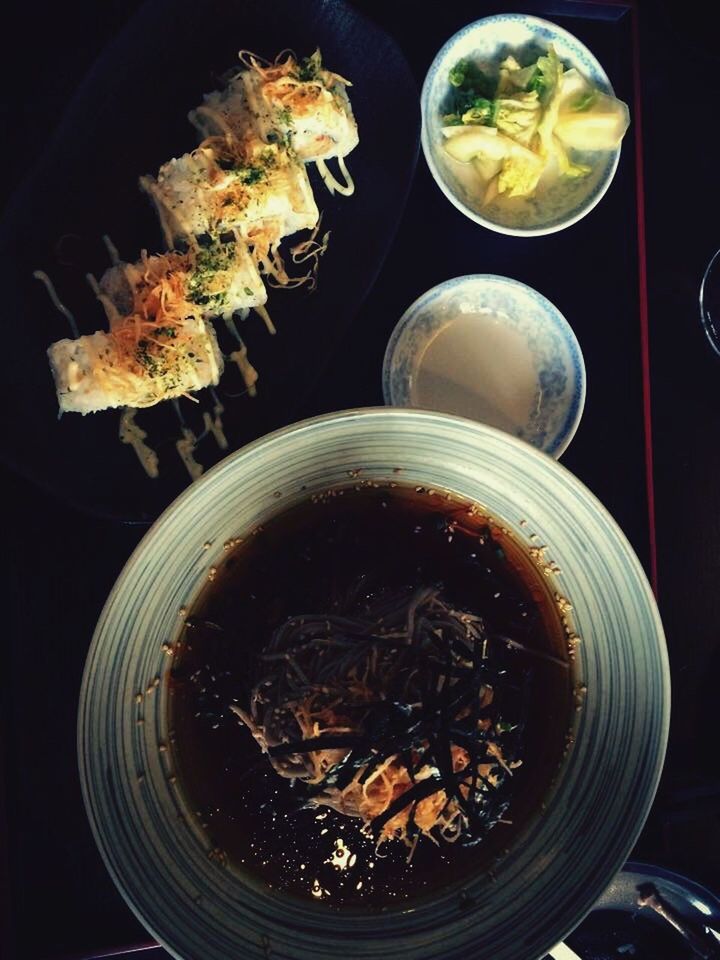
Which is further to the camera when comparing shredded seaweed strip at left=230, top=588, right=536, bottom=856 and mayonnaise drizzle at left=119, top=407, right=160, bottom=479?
mayonnaise drizzle at left=119, top=407, right=160, bottom=479

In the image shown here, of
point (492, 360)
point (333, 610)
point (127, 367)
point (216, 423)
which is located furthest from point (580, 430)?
point (127, 367)

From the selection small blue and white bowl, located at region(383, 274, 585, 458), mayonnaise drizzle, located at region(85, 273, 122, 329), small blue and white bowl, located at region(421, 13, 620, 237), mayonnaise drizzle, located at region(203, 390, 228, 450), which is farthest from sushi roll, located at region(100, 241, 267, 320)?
small blue and white bowl, located at region(421, 13, 620, 237)

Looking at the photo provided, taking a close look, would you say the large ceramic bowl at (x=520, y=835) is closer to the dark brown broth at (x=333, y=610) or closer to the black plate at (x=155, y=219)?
the dark brown broth at (x=333, y=610)

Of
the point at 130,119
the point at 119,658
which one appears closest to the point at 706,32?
the point at 130,119

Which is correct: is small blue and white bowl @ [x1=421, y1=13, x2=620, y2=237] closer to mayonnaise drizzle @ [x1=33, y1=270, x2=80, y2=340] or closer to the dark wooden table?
the dark wooden table

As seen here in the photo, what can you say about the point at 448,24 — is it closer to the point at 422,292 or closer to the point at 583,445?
the point at 422,292

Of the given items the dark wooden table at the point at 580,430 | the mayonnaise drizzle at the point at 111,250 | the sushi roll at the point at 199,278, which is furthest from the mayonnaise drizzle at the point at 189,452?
the mayonnaise drizzle at the point at 111,250
